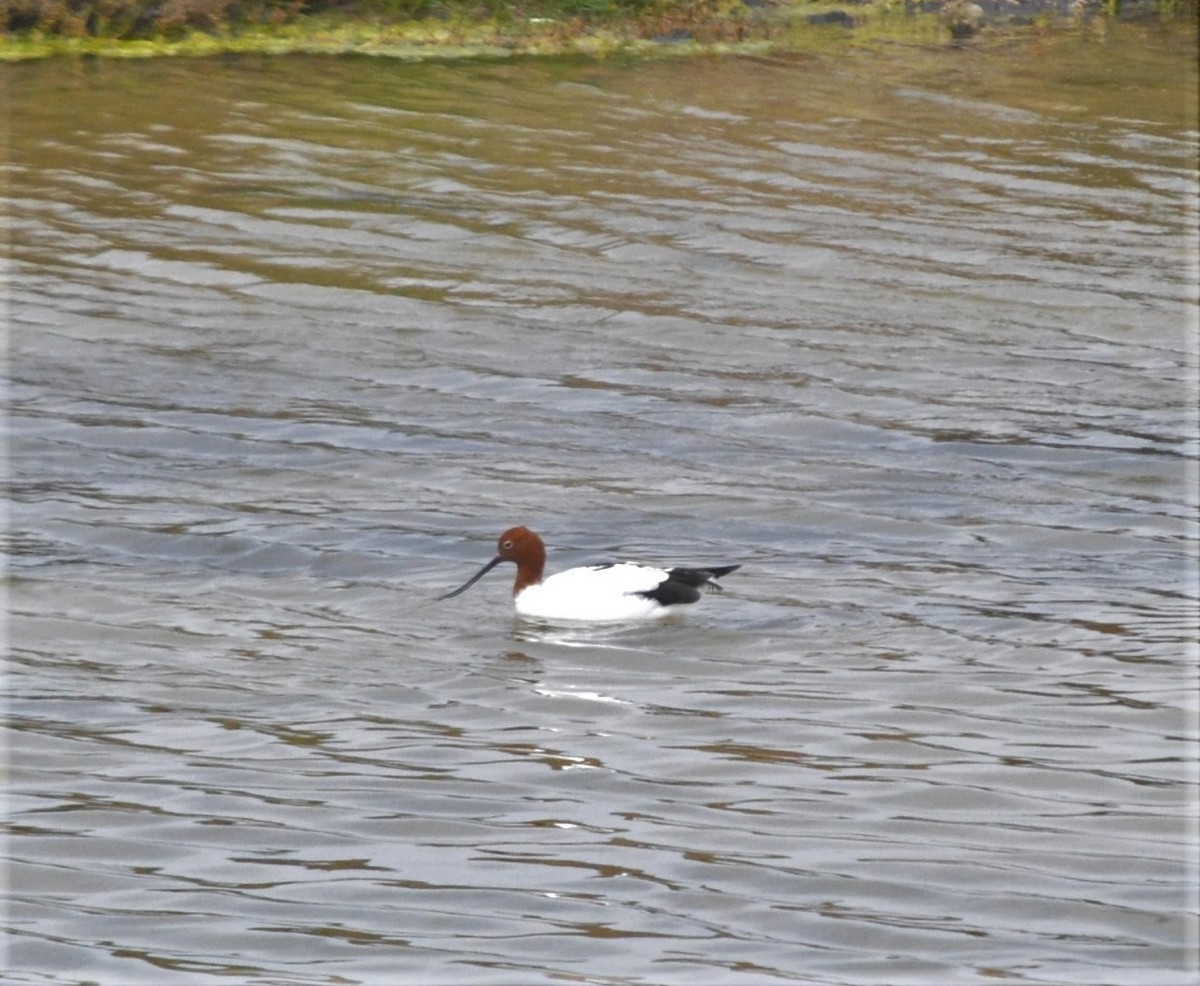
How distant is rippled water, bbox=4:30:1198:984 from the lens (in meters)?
5.33

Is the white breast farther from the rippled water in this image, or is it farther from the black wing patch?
the rippled water

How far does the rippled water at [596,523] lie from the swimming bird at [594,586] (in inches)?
4.8

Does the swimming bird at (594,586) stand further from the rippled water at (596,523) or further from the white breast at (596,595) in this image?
the rippled water at (596,523)

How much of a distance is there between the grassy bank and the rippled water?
3.41 ft

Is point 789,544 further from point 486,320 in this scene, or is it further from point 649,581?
point 486,320

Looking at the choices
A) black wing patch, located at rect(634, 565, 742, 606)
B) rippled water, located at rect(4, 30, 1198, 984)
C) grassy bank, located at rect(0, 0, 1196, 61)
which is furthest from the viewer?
grassy bank, located at rect(0, 0, 1196, 61)

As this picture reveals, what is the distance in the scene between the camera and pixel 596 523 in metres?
9.47

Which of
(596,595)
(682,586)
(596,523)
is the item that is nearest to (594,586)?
(596,595)

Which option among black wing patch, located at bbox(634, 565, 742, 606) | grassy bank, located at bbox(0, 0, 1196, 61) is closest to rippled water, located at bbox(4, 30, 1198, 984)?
black wing patch, located at bbox(634, 565, 742, 606)

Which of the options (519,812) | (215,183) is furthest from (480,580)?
(215,183)

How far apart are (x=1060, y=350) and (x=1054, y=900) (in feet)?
23.1

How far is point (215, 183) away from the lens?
1460cm

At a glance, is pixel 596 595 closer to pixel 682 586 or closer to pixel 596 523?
pixel 682 586

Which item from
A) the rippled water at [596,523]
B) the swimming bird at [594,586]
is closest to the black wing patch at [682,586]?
the swimming bird at [594,586]
